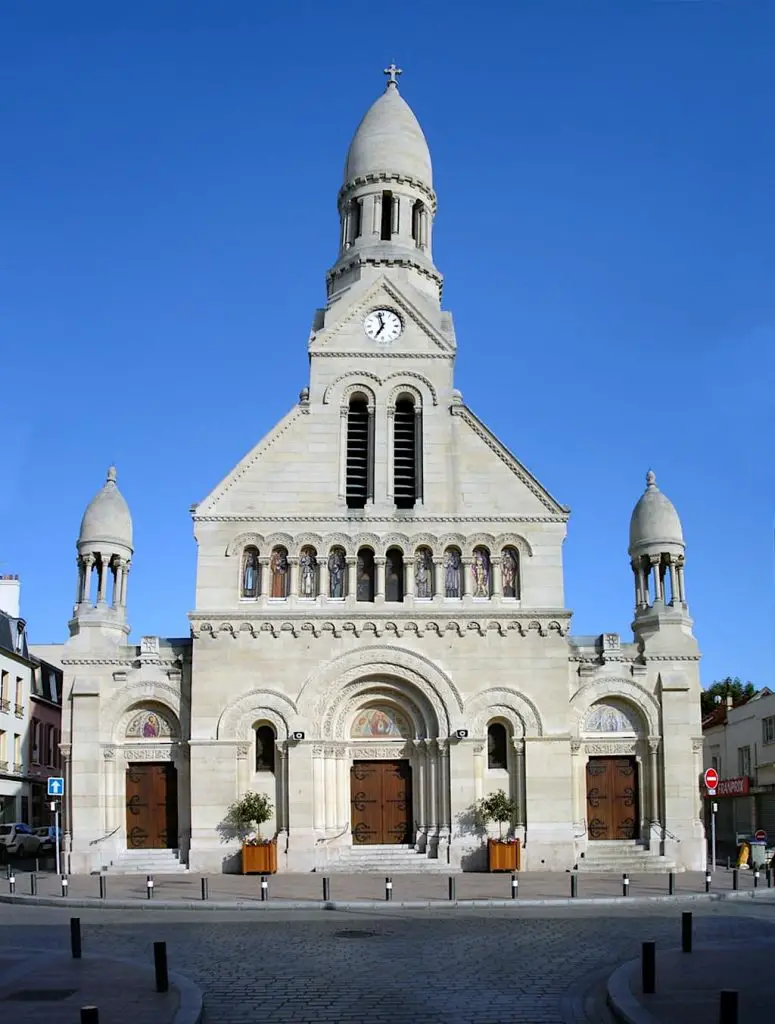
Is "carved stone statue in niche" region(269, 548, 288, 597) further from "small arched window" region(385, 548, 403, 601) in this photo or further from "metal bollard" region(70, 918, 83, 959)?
"metal bollard" region(70, 918, 83, 959)

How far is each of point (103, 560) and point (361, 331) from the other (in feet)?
38.4

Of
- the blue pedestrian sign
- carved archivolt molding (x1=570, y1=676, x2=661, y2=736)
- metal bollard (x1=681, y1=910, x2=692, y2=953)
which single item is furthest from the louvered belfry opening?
metal bollard (x1=681, y1=910, x2=692, y2=953)

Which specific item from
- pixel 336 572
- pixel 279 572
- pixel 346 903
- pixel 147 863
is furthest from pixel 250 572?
pixel 346 903

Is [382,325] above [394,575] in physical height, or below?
above

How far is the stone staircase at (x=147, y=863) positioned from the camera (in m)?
37.4

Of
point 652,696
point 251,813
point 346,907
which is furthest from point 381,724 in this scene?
point 346,907

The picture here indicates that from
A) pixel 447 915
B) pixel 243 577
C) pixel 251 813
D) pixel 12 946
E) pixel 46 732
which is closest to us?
pixel 12 946

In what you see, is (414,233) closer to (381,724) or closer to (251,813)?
(381,724)

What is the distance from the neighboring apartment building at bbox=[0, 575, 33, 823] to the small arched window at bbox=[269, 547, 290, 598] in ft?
67.3

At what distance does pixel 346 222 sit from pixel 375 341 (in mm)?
8286

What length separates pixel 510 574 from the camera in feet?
131

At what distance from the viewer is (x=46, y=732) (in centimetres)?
6294

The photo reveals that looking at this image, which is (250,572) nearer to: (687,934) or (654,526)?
(654,526)

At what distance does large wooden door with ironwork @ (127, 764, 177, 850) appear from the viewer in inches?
1535
